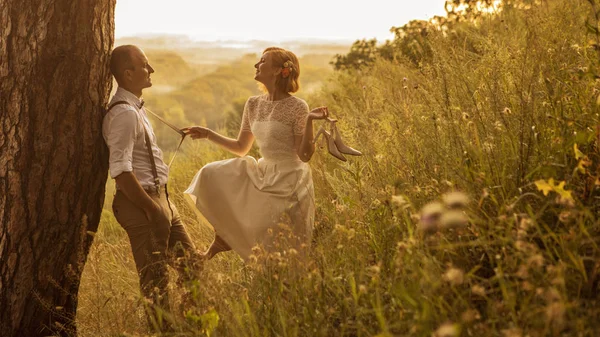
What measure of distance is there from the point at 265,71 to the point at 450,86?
131cm

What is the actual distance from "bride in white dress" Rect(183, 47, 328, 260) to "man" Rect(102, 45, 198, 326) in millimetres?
544

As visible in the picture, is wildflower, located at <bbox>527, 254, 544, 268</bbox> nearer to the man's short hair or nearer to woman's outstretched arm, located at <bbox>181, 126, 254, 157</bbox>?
the man's short hair

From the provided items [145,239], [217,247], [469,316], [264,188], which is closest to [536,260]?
[469,316]

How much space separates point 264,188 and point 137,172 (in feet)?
2.97

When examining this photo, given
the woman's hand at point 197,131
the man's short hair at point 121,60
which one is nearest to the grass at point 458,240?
the woman's hand at point 197,131

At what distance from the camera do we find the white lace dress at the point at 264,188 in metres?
4.16

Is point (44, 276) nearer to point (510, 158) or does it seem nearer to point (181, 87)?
point (510, 158)

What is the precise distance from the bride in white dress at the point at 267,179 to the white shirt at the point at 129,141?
58 cm

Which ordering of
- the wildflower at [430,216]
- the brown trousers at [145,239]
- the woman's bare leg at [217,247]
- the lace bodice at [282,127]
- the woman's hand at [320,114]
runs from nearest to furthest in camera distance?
the wildflower at [430,216] → the brown trousers at [145,239] → the woman's hand at [320,114] → the lace bodice at [282,127] → the woman's bare leg at [217,247]

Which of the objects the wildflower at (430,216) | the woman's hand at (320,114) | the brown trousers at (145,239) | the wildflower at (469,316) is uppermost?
the woman's hand at (320,114)

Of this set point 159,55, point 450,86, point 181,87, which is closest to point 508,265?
point 450,86

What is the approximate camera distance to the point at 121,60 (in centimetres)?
378

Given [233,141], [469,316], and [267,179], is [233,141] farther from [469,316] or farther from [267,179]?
[469,316]

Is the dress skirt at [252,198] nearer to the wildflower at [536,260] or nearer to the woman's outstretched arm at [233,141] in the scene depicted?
the woman's outstretched arm at [233,141]
